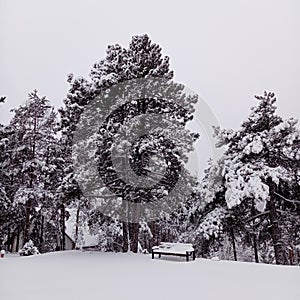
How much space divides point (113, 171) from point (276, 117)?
4620 mm

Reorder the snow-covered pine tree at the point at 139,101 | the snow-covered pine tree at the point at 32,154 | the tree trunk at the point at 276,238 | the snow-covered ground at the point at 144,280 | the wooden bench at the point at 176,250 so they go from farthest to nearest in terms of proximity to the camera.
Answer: the snow-covered pine tree at the point at 32,154, the tree trunk at the point at 276,238, the snow-covered pine tree at the point at 139,101, the wooden bench at the point at 176,250, the snow-covered ground at the point at 144,280

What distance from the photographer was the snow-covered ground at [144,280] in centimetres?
336

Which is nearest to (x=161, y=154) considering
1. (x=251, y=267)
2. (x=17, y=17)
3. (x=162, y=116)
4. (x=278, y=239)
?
(x=162, y=116)

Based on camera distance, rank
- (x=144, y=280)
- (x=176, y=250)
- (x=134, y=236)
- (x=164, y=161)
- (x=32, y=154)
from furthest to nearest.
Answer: (x=32, y=154), (x=134, y=236), (x=164, y=161), (x=176, y=250), (x=144, y=280)

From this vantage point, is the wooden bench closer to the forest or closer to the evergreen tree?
the forest

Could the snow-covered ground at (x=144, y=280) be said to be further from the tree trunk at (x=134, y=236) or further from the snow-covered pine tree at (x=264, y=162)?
the snow-covered pine tree at (x=264, y=162)

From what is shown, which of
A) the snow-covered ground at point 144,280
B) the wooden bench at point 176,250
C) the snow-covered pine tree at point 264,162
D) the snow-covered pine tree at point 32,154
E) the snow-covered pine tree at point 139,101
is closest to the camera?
the snow-covered ground at point 144,280

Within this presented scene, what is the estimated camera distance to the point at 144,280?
4.10m

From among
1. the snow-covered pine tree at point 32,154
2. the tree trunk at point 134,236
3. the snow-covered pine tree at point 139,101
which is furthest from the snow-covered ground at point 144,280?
the snow-covered pine tree at point 32,154

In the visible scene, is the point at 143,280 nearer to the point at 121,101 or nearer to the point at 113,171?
the point at 113,171

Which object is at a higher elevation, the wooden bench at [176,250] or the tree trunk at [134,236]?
the tree trunk at [134,236]

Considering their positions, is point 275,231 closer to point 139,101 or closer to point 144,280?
point 139,101

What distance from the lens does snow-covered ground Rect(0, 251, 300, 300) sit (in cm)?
336

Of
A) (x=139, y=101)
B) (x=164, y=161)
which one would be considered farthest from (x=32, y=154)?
(x=164, y=161)
